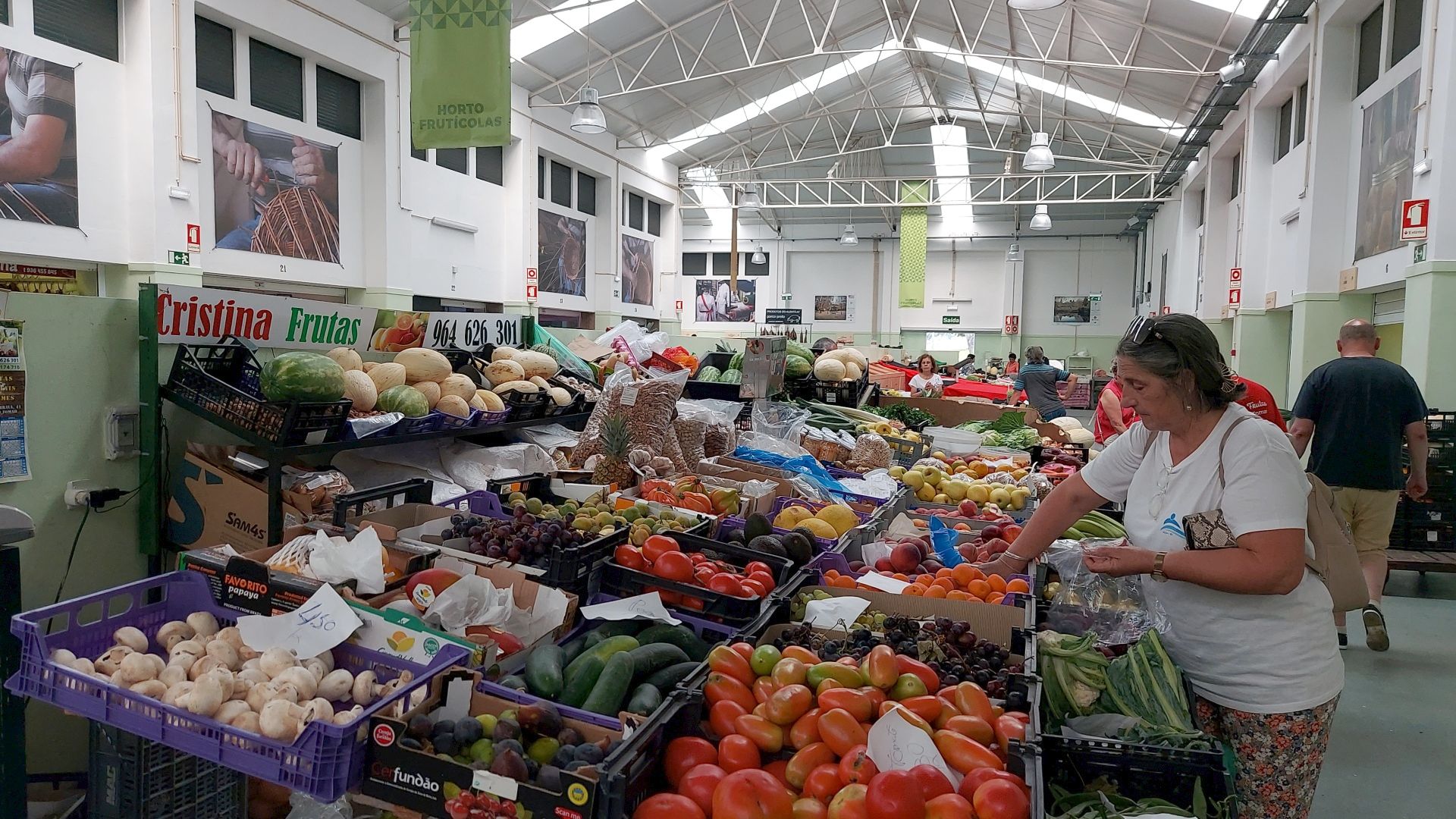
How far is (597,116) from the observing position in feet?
A: 37.9

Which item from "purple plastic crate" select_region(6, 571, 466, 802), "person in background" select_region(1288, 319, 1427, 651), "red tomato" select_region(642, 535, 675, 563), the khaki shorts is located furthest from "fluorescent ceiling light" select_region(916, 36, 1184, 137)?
"purple plastic crate" select_region(6, 571, 466, 802)

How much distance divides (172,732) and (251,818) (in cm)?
69

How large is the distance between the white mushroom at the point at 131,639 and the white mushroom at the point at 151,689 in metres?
0.26

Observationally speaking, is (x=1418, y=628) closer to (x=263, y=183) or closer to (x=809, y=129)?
(x=263, y=183)

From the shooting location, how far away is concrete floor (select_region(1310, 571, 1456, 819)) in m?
3.09

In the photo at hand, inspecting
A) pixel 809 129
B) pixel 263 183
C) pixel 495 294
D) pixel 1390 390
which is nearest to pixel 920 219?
pixel 809 129

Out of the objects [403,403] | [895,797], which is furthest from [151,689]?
[403,403]

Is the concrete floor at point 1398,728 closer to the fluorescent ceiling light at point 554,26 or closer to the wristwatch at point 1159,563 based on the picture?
the wristwatch at point 1159,563

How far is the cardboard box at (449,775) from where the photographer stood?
142 centimetres

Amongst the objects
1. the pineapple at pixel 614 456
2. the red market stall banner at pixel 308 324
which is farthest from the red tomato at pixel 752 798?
the red market stall banner at pixel 308 324

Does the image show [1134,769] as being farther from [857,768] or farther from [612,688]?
[612,688]

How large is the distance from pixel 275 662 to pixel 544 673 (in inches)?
22.6

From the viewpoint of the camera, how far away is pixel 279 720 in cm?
162

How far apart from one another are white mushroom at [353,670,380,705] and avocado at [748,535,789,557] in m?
1.28
